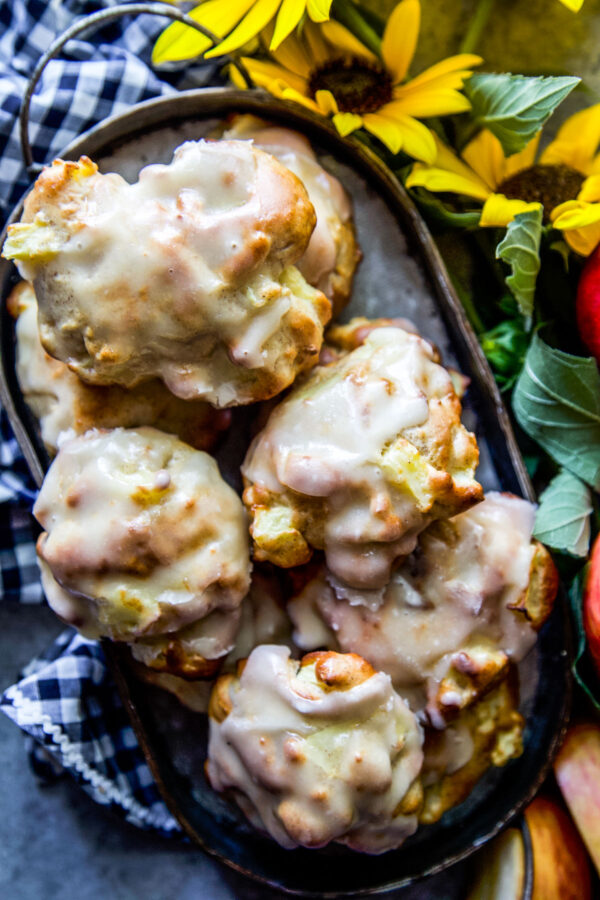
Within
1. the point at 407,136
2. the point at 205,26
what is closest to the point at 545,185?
the point at 407,136

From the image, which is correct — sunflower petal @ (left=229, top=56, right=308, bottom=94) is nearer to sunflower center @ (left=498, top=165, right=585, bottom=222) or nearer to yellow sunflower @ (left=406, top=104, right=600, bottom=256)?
yellow sunflower @ (left=406, top=104, right=600, bottom=256)

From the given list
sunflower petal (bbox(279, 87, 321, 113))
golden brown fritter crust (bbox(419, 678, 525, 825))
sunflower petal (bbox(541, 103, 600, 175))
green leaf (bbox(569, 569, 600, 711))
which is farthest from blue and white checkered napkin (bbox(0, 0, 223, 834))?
green leaf (bbox(569, 569, 600, 711))

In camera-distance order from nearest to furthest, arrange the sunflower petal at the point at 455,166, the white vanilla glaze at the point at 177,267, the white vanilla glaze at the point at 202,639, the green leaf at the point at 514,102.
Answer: the white vanilla glaze at the point at 177,267 → the white vanilla glaze at the point at 202,639 → the green leaf at the point at 514,102 → the sunflower petal at the point at 455,166

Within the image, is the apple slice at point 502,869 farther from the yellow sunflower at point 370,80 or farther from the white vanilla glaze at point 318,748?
the yellow sunflower at point 370,80

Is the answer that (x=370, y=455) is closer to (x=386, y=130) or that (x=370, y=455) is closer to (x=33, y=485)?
(x=386, y=130)

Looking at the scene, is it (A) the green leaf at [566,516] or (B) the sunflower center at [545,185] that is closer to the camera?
(A) the green leaf at [566,516]

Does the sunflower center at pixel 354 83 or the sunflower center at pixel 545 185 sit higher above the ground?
the sunflower center at pixel 354 83

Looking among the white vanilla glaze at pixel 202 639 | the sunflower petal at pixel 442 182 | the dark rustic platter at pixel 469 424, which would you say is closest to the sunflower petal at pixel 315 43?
the dark rustic platter at pixel 469 424
